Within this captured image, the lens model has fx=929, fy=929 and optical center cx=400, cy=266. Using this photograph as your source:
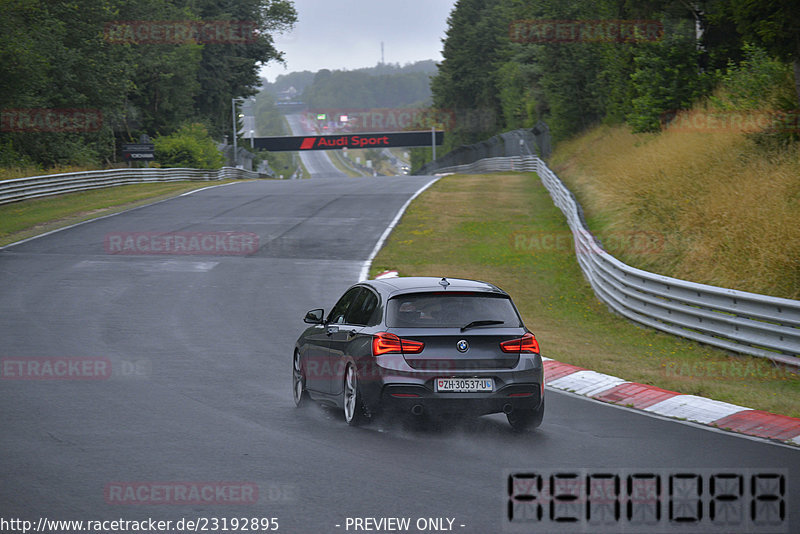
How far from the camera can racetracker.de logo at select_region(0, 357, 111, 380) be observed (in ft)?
37.0

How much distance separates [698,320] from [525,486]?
337 inches

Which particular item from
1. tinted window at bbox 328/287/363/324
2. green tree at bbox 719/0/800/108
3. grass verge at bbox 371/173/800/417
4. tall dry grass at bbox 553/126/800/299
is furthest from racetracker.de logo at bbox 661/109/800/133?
tinted window at bbox 328/287/363/324

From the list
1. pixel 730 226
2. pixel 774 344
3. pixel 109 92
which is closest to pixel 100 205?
pixel 109 92

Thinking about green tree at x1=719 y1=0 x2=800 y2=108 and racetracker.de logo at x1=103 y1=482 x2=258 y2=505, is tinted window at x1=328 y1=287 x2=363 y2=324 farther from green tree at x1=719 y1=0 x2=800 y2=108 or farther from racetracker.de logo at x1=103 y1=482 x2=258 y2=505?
green tree at x1=719 y1=0 x2=800 y2=108

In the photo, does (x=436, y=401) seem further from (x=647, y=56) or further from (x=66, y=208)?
(x=66, y=208)

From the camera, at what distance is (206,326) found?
620 inches

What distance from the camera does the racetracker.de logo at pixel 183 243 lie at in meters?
26.6

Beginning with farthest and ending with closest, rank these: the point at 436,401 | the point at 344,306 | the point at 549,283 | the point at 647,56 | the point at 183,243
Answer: the point at 647,56 → the point at 183,243 → the point at 549,283 → the point at 344,306 → the point at 436,401

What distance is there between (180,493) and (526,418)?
138 inches

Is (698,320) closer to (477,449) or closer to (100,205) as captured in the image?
(477,449)

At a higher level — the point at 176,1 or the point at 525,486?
the point at 176,1

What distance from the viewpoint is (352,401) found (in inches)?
349

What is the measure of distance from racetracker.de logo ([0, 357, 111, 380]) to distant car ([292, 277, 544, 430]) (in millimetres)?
3966

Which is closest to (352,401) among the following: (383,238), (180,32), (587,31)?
(383,238)
